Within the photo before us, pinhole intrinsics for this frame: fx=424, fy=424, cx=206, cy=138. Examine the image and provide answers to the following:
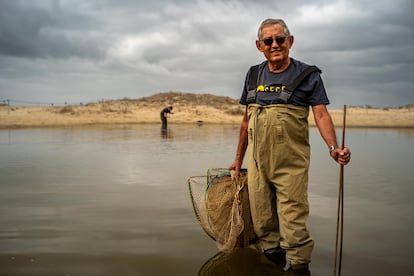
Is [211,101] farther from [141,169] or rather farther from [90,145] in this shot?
[141,169]

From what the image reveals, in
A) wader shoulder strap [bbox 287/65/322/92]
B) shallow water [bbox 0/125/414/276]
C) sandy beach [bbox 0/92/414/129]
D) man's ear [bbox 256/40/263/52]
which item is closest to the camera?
wader shoulder strap [bbox 287/65/322/92]

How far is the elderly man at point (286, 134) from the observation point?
3.17 m

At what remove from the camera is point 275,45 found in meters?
3.21

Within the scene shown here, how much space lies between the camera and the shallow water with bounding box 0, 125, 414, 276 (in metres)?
3.50

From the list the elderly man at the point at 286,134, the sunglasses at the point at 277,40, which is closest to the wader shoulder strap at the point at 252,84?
the elderly man at the point at 286,134

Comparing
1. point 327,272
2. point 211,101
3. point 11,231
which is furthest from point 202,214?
point 211,101

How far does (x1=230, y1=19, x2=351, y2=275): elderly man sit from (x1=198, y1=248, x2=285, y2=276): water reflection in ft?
0.73

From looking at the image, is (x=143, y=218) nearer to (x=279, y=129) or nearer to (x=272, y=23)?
(x=279, y=129)

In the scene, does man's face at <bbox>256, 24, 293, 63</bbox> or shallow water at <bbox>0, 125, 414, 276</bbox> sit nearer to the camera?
man's face at <bbox>256, 24, 293, 63</bbox>

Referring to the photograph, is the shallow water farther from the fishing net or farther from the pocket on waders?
the pocket on waders

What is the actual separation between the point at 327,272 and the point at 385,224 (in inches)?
61.2

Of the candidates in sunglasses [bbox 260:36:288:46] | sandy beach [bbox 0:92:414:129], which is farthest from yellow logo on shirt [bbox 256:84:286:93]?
sandy beach [bbox 0:92:414:129]

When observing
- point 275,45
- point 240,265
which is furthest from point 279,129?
point 240,265

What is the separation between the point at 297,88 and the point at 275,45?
14.5 inches
